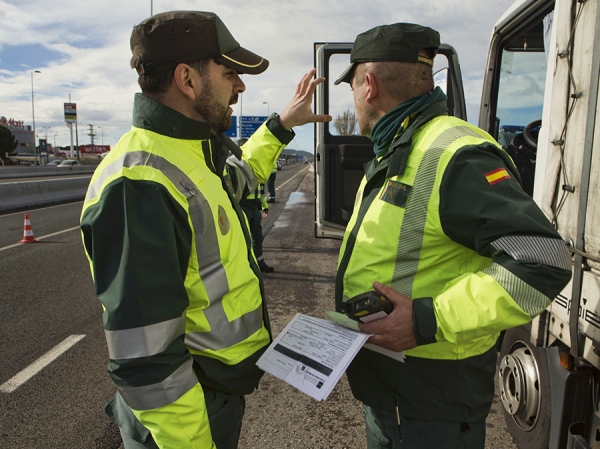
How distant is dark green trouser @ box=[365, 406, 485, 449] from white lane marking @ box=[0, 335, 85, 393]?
3100mm

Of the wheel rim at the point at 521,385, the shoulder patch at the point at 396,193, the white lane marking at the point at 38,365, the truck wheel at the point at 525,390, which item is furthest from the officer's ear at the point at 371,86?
the white lane marking at the point at 38,365

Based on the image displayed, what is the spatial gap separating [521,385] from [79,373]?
10.8 ft

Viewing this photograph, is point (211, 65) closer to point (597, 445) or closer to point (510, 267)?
point (510, 267)

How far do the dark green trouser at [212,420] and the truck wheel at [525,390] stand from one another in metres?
1.66

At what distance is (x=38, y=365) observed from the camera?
3.83 metres

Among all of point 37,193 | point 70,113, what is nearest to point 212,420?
point 37,193

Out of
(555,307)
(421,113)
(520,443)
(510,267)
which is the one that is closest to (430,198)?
(510,267)

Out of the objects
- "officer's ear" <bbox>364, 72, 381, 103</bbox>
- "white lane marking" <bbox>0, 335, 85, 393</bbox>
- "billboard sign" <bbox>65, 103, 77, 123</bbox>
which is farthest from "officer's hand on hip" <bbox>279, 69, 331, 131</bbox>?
"billboard sign" <bbox>65, 103, 77, 123</bbox>

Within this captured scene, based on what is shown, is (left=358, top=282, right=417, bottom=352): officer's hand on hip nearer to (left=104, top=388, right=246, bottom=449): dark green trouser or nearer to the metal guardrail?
(left=104, top=388, right=246, bottom=449): dark green trouser

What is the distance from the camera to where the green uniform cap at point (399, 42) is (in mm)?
1734

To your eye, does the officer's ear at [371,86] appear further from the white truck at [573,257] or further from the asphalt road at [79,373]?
the asphalt road at [79,373]

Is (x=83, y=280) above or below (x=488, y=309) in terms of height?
below

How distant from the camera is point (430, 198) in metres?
1.47

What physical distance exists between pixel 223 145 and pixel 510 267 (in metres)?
1.17
